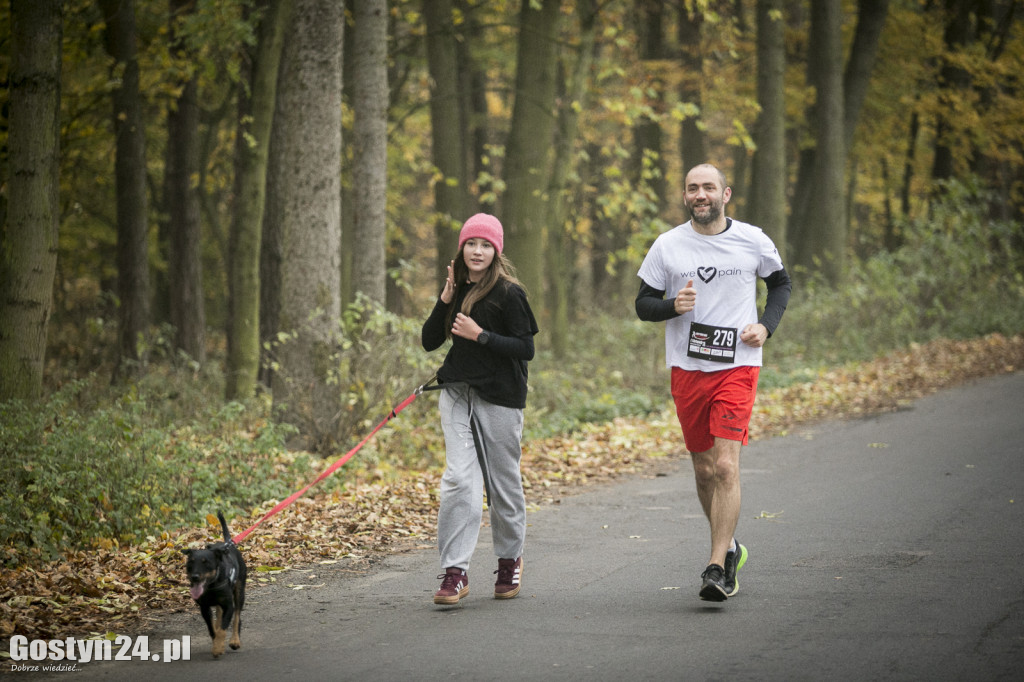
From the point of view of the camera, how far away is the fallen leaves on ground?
6016 mm

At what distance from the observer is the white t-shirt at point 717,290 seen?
5.96 metres

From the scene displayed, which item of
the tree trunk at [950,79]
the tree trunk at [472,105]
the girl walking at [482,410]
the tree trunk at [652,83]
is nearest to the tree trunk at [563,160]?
the tree trunk at [472,105]

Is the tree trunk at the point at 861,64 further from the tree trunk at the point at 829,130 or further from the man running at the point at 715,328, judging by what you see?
the man running at the point at 715,328

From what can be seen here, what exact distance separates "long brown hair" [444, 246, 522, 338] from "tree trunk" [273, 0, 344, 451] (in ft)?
17.7

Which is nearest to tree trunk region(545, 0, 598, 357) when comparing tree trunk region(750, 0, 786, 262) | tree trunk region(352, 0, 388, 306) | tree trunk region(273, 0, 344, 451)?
tree trunk region(750, 0, 786, 262)

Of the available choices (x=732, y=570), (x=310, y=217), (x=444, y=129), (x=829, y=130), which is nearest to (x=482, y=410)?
(x=732, y=570)

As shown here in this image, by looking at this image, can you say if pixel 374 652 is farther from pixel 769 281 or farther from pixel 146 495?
pixel 146 495

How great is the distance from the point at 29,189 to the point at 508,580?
620cm

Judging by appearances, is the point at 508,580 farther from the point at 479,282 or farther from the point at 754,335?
the point at 754,335

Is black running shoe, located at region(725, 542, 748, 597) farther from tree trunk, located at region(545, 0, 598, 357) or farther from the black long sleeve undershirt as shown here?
tree trunk, located at region(545, 0, 598, 357)

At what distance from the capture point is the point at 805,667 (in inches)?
182

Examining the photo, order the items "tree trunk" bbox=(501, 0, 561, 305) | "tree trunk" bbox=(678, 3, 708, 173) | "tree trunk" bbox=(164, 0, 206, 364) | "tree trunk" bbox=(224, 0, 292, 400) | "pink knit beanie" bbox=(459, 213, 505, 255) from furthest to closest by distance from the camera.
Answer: "tree trunk" bbox=(678, 3, 708, 173) < "tree trunk" bbox=(164, 0, 206, 364) < "tree trunk" bbox=(501, 0, 561, 305) < "tree trunk" bbox=(224, 0, 292, 400) < "pink knit beanie" bbox=(459, 213, 505, 255)

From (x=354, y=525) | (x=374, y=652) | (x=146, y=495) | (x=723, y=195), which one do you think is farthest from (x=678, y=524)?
(x=146, y=495)

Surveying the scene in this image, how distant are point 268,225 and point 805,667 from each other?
1285 cm
